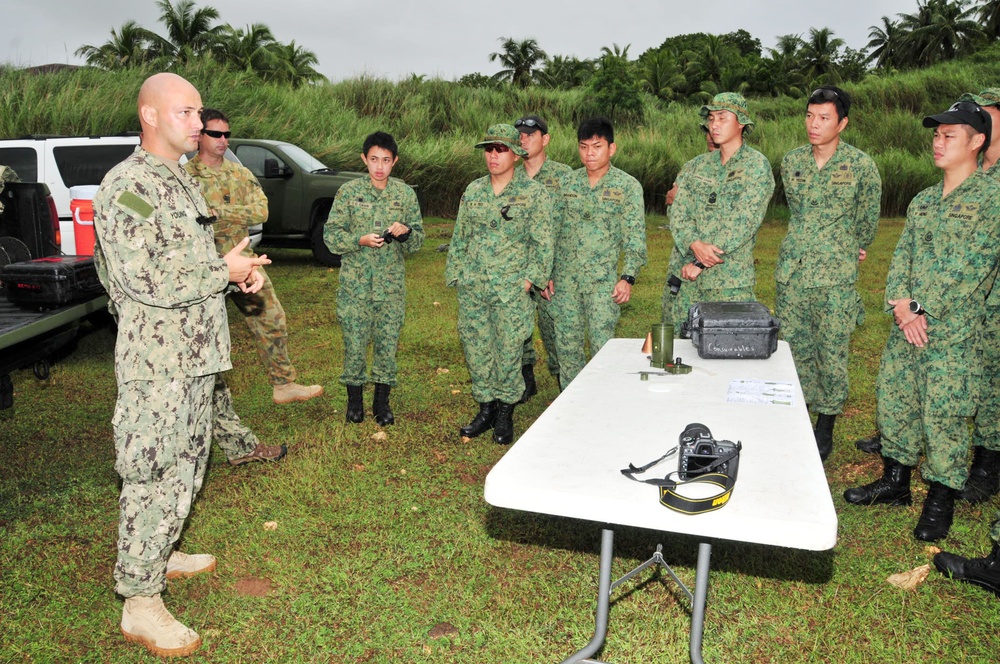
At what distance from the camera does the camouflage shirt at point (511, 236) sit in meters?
4.69

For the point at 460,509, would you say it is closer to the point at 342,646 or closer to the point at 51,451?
the point at 342,646

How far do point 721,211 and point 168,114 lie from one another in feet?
10.2

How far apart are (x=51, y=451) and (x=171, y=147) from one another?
2.96 meters

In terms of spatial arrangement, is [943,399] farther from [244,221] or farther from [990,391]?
[244,221]

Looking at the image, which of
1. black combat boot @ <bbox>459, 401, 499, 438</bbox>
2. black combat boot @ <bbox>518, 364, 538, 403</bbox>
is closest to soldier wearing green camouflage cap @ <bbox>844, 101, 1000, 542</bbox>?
black combat boot @ <bbox>459, 401, 499, 438</bbox>

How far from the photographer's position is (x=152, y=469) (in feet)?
9.12

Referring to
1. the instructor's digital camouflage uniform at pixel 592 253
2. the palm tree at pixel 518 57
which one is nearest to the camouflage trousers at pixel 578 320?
the instructor's digital camouflage uniform at pixel 592 253

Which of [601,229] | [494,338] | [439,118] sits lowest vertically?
[494,338]

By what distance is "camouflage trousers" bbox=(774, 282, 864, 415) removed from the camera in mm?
4562

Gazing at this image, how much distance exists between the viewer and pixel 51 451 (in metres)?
4.86

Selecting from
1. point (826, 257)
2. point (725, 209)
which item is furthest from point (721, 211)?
point (826, 257)

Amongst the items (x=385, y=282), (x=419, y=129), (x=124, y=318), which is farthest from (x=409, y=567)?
(x=419, y=129)

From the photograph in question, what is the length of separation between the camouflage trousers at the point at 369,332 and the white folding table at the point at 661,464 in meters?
2.11

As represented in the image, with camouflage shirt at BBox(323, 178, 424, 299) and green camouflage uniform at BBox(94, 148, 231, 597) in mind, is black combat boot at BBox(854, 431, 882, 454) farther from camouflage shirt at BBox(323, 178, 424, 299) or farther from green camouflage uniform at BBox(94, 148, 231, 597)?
green camouflage uniform at BBox(94, 148, 231, 597)
